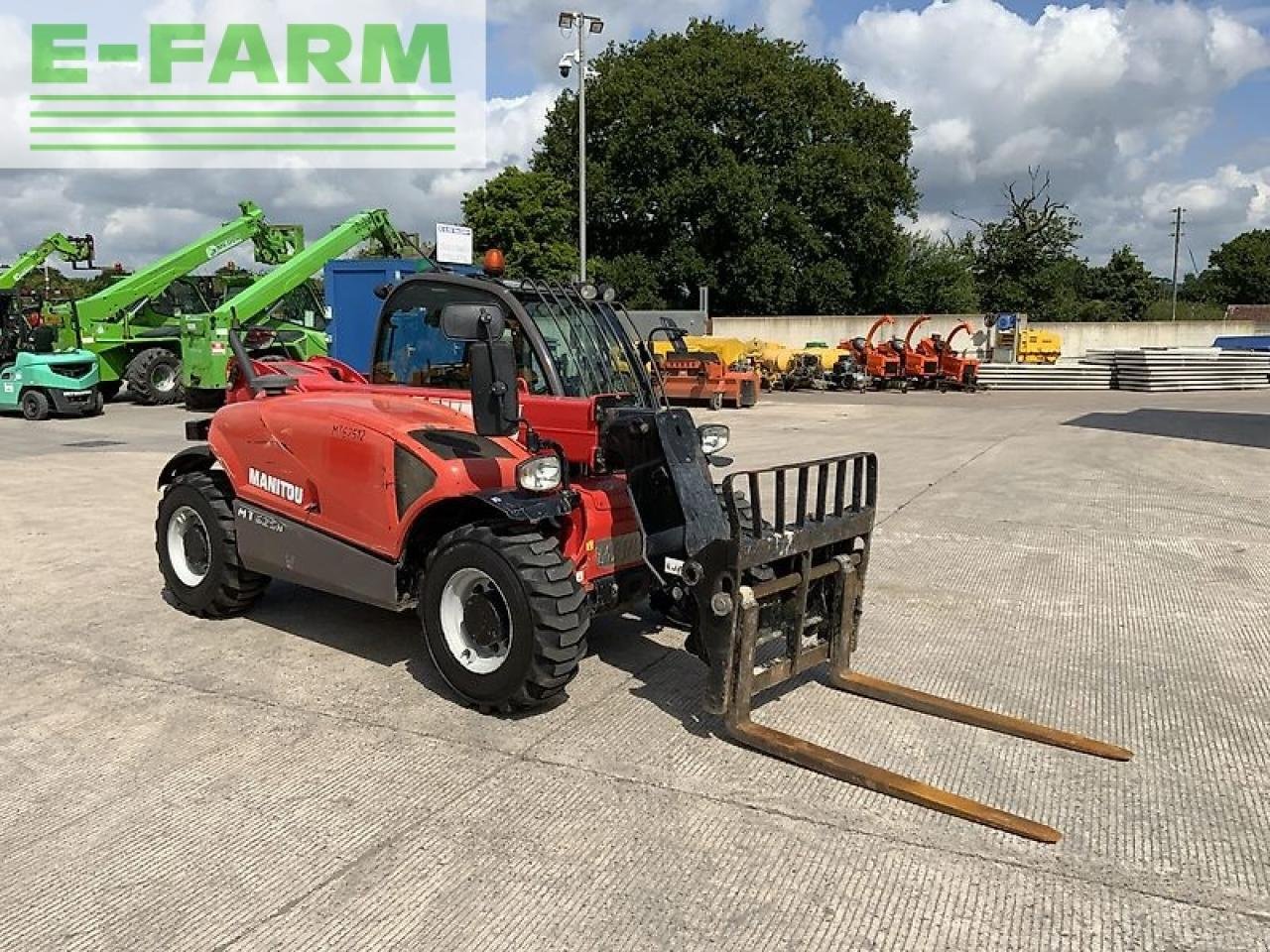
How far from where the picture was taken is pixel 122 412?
20703 mm

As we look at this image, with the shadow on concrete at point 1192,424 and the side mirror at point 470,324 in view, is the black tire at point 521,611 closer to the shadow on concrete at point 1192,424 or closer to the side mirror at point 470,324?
the side mirror at point 470,324

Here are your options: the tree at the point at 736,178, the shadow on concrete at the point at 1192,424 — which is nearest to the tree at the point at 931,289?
the tree at the point at 736,178

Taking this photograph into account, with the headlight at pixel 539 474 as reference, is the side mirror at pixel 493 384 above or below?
above

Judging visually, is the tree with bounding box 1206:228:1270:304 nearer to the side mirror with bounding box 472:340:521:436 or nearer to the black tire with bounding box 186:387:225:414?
the black tire with bounding box 186:387:225:414

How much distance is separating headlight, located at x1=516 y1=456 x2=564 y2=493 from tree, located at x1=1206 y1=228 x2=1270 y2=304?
266 feet

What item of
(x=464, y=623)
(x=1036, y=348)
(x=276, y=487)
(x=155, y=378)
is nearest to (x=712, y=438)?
(x=464, y=623)

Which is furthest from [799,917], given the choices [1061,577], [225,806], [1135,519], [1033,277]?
[1033,277]

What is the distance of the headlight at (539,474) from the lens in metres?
4.54

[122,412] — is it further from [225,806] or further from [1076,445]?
[225,806]

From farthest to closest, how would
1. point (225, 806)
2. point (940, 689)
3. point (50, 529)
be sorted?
point (50, 529) < point (940, 689) < point (225, 806)

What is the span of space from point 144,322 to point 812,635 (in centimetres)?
2118

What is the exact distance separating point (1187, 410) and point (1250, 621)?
1728cm

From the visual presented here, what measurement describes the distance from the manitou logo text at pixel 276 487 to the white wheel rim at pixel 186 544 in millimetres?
672

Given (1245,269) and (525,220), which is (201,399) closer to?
(525,220)
